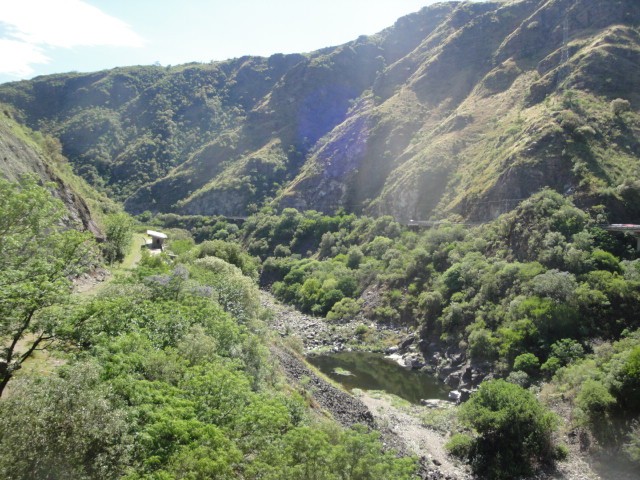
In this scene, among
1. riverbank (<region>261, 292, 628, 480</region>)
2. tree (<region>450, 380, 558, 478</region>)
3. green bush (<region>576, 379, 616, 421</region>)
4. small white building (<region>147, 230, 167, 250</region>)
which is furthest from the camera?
small white building (<region>147, 230, 167, 250</region>)

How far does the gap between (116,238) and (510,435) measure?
47.5 metres

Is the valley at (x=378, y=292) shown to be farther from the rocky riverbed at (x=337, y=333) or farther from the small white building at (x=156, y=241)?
the small white building at (x=156, y=241)

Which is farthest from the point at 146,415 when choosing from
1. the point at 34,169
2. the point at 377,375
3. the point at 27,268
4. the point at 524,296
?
the point at 524,296

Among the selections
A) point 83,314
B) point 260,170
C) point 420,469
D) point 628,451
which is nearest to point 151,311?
point 83,314

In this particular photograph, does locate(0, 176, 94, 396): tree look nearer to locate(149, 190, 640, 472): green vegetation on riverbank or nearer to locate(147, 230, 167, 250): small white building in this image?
locate(149, 190, 640, 472): green vegetation on riverbank

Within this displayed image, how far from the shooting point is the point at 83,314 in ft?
63.6

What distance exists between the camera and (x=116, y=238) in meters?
56.3

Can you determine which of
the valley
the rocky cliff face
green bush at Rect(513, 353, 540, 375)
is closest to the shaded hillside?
the rocky cliff face

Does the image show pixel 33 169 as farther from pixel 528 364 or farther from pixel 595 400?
pixel 595 400

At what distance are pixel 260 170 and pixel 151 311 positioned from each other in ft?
458

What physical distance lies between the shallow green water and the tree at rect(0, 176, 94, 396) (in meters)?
35.5

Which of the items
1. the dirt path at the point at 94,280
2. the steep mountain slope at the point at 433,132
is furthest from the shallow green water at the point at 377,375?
the steep mountain slope at the point at 433,132

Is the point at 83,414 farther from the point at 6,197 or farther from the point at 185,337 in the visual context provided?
the point at 185,337

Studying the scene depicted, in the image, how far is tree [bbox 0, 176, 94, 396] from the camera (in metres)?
15.7
